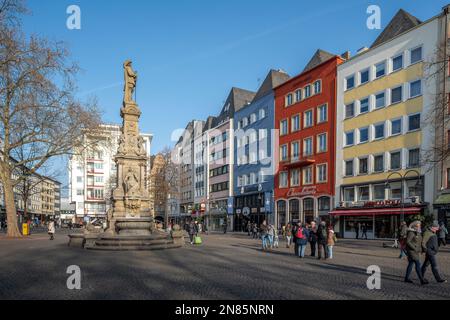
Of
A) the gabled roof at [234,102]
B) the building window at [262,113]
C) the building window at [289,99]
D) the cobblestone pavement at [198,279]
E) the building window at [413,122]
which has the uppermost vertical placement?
the gabled roof at [234,102]

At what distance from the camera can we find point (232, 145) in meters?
67.8

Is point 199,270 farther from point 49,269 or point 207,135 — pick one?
point 207,135

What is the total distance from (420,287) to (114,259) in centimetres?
1092

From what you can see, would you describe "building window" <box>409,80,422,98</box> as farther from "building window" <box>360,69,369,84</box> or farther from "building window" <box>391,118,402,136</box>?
"building window" <box>360,69,369,84</box>

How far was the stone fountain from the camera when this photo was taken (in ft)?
67.4

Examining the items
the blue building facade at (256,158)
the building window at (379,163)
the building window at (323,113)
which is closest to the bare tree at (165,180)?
the blue building facade at (256,158)

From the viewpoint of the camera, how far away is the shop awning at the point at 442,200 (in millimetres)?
31297

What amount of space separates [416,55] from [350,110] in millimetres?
8850

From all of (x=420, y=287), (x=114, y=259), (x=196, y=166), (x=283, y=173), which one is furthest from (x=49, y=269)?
(x=196, y=166)

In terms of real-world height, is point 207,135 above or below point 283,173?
above

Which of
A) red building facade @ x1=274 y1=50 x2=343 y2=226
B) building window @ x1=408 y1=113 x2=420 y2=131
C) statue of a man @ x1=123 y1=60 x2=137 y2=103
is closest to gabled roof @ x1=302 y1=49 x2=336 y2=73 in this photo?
red building facade @ x1=274 y1=50 x2=343 y2=226

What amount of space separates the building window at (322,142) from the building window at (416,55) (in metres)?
12.8

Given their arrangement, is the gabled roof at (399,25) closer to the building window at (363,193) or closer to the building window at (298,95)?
the building window at (298,95)

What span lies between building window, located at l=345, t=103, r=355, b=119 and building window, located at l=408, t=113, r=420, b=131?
7.00m
